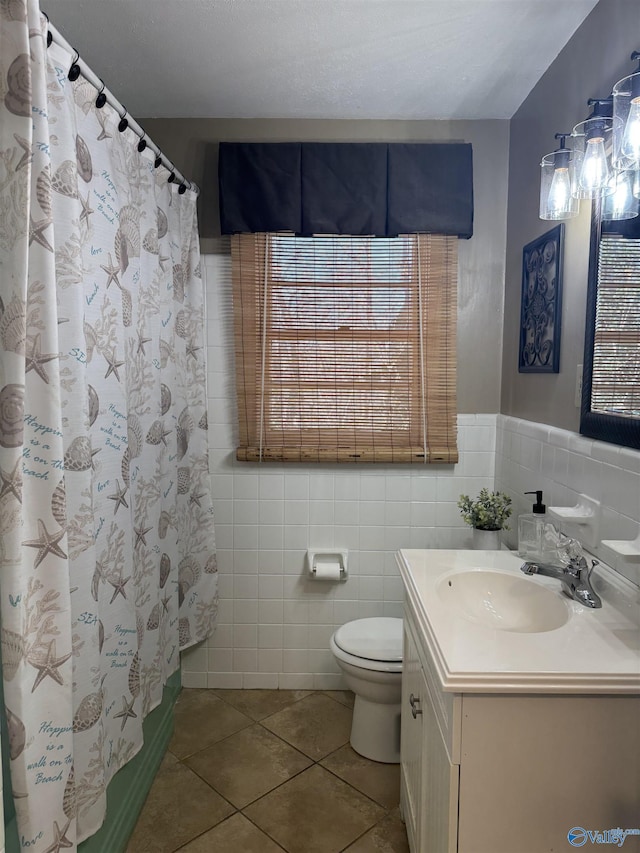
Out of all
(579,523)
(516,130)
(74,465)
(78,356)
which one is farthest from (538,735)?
(516,130)

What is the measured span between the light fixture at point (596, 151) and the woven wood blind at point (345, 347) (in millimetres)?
996

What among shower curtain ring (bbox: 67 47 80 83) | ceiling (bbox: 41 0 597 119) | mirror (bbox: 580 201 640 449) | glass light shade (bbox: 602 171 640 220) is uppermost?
ceiling (bbox: 41 0 597 119)

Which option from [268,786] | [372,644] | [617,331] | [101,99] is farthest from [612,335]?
[268,786]

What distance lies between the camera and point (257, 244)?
251 cm

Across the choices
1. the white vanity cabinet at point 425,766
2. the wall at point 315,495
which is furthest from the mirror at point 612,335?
the wall at point 315,495

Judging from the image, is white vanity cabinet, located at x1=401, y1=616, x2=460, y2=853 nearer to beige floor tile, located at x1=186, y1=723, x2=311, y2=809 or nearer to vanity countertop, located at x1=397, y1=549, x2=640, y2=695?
vanity countertop, located at x1=397, y1=549, x2=640, y2=695

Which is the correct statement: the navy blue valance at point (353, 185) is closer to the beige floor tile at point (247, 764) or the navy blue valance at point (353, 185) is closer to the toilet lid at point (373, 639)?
the toilet lid at point (373, 639)

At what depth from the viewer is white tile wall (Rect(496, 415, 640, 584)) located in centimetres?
145

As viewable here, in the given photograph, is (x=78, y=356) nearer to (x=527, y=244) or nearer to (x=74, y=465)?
(x=74, y=465)

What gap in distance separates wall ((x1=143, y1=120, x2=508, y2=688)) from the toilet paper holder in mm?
43

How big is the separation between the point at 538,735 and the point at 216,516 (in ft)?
5.89

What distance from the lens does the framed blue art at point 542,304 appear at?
1950 mm

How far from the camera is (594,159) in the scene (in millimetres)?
1478

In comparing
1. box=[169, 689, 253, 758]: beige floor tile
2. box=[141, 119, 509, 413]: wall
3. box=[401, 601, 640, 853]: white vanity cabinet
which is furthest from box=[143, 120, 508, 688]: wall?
box=[401, 601, 640, 853]: white vanity cabinet
